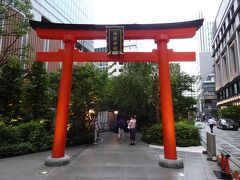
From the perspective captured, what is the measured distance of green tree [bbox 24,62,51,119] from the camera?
53.4 ft

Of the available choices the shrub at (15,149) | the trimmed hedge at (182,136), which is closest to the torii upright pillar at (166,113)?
the trimmed hedge at (182,136)

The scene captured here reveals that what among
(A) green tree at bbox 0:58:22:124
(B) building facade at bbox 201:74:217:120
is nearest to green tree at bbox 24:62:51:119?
(A) green tree at bbox 0:58:22:124

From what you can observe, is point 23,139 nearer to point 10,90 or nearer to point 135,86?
point 10,90

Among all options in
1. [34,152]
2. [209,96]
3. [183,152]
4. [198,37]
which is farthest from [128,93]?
[198,37]

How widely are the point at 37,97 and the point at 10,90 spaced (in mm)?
1781

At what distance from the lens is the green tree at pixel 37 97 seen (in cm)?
1628

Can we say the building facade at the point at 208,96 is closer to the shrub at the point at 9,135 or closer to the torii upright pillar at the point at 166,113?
the torii upright pillar at the point at 166,113

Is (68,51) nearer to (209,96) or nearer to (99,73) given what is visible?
(99,73)

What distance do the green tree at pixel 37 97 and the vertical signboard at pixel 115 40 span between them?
8.39 m

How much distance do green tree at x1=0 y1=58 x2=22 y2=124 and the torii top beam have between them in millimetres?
5652

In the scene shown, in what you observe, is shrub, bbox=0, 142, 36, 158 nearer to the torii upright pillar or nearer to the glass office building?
the torii upright pillar

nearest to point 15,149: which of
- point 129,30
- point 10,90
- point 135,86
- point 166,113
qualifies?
point 10,90

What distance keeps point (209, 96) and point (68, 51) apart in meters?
99.4

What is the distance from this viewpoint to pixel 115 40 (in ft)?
32.6
